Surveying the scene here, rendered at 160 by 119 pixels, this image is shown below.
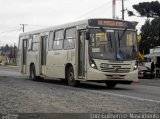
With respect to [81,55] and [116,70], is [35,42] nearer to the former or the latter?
[81,55]

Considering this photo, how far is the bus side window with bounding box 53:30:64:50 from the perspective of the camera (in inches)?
917

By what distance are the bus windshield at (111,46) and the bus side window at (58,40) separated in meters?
3.23

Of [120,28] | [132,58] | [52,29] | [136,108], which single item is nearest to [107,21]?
[120,28]

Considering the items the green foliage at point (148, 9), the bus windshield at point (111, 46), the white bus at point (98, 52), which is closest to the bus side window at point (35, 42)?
the white bus at point (98, 52)

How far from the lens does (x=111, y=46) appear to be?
66.8 feet

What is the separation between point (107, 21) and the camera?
822 inches

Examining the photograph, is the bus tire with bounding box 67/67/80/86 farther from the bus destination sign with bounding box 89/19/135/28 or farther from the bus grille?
the bus destination sign with bounding box 89/19/135/28

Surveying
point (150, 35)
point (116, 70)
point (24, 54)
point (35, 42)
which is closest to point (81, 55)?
point (116, 70)

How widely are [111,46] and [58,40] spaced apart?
13.6ft

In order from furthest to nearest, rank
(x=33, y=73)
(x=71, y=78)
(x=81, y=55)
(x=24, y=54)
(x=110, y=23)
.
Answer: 1. (x=24, y=54)
2. (x=33, y=73)
3. (x=71, y=78)
4. (x=81, y=55)
5. (x=110, y=23)

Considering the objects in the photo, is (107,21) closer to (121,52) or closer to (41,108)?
(121,52)

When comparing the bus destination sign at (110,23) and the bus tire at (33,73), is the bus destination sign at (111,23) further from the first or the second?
the bus tire at (33,73)

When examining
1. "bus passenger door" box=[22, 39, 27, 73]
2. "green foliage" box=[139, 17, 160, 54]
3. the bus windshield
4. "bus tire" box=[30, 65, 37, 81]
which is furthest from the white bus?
"green foliage" box=[139, 17, 160, 54]

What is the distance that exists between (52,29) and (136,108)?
12.8 m
